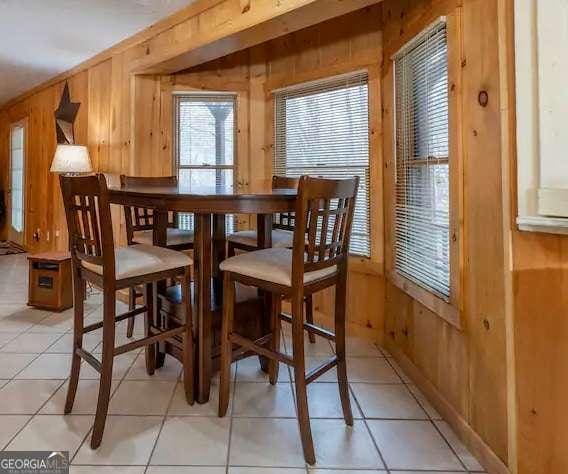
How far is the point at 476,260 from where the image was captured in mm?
1544

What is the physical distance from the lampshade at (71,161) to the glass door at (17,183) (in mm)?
2916

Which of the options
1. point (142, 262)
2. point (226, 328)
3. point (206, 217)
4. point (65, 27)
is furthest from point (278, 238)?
point (65, 27)

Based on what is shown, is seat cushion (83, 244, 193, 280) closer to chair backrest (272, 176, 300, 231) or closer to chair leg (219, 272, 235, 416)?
chair leg (219, 272, 235, 416)

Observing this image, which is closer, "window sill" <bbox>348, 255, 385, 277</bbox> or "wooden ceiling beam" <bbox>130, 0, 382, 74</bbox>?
"wooden ceiling beam" <bbox>130, 0, 382, 74</bbox>

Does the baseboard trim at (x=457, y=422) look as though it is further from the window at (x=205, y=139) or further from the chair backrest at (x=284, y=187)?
the window at (x=205, y=139)

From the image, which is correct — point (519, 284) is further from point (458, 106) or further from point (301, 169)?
point (301, 169)

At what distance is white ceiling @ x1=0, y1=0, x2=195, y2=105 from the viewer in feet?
9.64

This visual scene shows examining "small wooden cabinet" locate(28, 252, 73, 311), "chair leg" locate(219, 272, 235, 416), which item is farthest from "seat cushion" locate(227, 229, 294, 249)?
"small wooden cabinet" locate(28, 252, 73, 311)

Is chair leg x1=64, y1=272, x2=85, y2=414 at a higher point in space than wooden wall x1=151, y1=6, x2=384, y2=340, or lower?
lower

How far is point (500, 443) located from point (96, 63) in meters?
4.54

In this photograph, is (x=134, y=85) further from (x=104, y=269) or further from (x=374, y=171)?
(x=104, y=269)

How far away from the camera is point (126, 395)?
197 cm

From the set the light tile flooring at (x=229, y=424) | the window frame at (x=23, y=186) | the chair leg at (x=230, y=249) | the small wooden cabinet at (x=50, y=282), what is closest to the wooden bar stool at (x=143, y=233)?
the chair leg at (x=230, y=249)

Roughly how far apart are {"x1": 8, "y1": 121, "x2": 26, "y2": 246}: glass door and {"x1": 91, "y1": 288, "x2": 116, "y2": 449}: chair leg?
5832 mm
